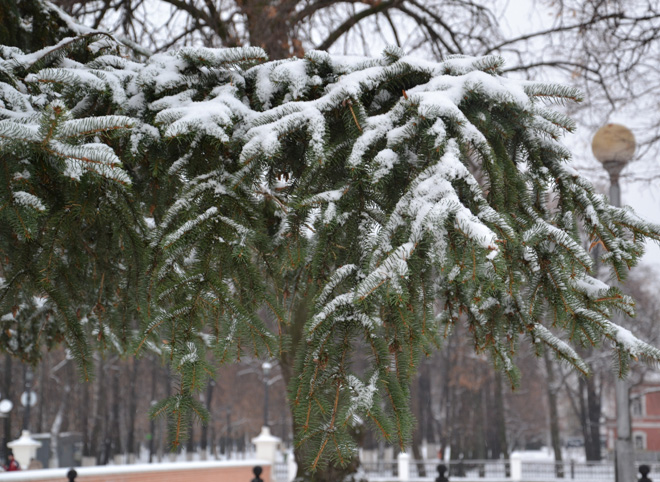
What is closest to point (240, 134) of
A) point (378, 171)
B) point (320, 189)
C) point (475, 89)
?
point (320, 189)

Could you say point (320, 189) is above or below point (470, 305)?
above

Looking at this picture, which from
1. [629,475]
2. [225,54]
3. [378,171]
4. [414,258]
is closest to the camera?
[414,258]

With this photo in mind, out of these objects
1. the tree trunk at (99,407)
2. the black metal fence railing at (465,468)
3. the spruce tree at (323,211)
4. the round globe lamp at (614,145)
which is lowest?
the black metal fence railing at (465,468)

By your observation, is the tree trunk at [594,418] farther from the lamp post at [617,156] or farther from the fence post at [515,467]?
the lamp post at [617,156]

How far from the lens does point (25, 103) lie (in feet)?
8.77

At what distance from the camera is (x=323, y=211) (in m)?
2.34

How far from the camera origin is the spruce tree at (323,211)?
6.82 ft

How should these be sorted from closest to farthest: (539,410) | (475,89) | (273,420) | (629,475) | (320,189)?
(475,89) → (320,189) → (629,475) → (273,420) → (539,410)

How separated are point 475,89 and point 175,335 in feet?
4.73

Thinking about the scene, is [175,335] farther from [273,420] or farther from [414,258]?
[273,420]

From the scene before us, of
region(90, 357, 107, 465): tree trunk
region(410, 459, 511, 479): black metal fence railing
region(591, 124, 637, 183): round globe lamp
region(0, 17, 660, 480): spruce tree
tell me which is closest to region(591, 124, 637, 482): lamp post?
region(591, 124, 637, 183): round globe lamp

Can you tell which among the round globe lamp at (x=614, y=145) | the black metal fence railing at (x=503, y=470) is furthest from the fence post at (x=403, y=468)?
the round globe lamp at (x=614, y=145)

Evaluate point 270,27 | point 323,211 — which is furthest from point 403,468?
point 323,211

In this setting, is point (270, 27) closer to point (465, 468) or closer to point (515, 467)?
point (515, 467)
